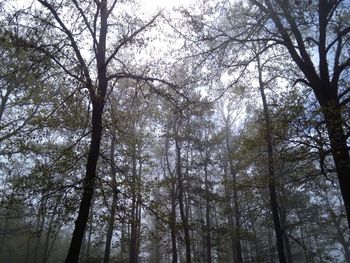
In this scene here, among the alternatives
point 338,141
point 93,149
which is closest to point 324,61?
point 338,141

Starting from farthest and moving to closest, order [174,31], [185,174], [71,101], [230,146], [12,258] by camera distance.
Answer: [12,258], [230,146], [185,174], [174,31], [71,101]

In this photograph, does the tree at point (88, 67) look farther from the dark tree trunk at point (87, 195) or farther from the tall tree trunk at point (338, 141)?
the tall tree trunk at point (338, 141)

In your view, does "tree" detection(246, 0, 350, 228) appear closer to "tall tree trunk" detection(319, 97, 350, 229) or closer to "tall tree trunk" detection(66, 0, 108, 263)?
"tall tree trunk" detection(319, 97, 350, 229)

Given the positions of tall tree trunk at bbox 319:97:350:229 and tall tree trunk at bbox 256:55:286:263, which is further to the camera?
tall tree trunk at bbox 256:55:286:263

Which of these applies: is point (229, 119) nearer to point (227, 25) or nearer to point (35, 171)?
point (227, 25)

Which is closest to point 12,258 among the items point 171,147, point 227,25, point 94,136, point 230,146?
point 171,147

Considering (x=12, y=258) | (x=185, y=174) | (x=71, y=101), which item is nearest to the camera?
(x=71, y=101)

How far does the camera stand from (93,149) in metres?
7.97

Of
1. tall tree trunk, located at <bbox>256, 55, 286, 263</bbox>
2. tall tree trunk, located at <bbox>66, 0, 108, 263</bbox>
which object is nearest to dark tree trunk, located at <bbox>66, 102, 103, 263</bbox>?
tall tree trunk, located at <bbox>66, 0, 108, 263</bbox>

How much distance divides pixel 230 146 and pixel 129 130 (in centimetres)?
1447

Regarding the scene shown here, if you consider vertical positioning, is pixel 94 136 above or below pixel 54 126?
below

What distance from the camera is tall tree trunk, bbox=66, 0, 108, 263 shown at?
7.14 metres

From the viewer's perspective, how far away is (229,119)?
930 inches

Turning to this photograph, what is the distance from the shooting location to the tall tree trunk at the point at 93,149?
714 centimetres
